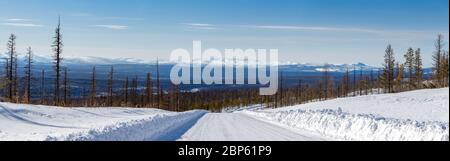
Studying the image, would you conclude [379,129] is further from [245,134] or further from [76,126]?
[76,126]

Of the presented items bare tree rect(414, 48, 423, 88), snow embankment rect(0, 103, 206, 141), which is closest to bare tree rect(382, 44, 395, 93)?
bare tree rect(414, 48, 423, 88)

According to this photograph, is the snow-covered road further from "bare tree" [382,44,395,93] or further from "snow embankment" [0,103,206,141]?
"bare tree" [382,44,395,93]

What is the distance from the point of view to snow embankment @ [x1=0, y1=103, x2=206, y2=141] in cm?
1772

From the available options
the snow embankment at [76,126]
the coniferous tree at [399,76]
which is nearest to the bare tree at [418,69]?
the coniferous tree at [399,76]

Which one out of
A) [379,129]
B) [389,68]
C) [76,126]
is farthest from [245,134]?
[389,68]

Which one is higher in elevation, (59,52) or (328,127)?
(59,52)

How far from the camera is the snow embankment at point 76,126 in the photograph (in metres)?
17.7

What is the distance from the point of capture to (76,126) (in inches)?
1175
